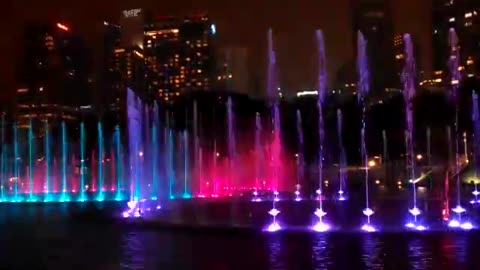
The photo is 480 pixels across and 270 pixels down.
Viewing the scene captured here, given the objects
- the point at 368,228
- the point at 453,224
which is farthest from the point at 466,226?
the point at 368,228

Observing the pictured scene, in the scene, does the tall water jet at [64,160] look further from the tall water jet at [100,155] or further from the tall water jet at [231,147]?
the tall water jet at [231,147]

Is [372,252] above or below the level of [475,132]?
below

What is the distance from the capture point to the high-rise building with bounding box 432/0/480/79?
77.4m

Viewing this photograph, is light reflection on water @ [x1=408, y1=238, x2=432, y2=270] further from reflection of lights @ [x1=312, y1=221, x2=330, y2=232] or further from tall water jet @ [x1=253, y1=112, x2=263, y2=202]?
tall water jet @ [x1=253, y1=112, x2=263, y2=202]

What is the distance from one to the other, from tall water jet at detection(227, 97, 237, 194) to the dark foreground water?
26.1 meters

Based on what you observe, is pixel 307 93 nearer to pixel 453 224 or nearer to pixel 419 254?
pixel 453 224

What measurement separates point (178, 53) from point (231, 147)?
60976 mm

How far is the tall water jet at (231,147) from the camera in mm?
47531

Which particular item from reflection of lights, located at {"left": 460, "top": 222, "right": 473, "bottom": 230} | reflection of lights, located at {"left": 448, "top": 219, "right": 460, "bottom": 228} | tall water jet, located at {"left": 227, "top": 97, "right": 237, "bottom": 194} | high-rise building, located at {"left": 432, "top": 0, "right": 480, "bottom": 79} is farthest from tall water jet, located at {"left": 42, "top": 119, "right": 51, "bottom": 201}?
high-rise building, located at {"left": 432, "top": 0, "right": 480, "bottom": 79}

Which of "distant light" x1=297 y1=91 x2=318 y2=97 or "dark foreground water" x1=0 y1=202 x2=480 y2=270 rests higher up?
"distant light" x1=297 y1=91 x2=318 y2=97

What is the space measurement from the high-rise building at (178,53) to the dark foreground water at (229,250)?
85.2 m

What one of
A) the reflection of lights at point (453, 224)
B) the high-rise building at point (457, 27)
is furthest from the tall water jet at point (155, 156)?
the high-rise building at point (457, 27)

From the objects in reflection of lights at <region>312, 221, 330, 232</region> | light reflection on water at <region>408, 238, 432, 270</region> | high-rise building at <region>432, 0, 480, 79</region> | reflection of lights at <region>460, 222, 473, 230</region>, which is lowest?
light reflection on water at <region>408, 238, 432, 270</region>

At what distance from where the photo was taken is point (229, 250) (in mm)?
14133
